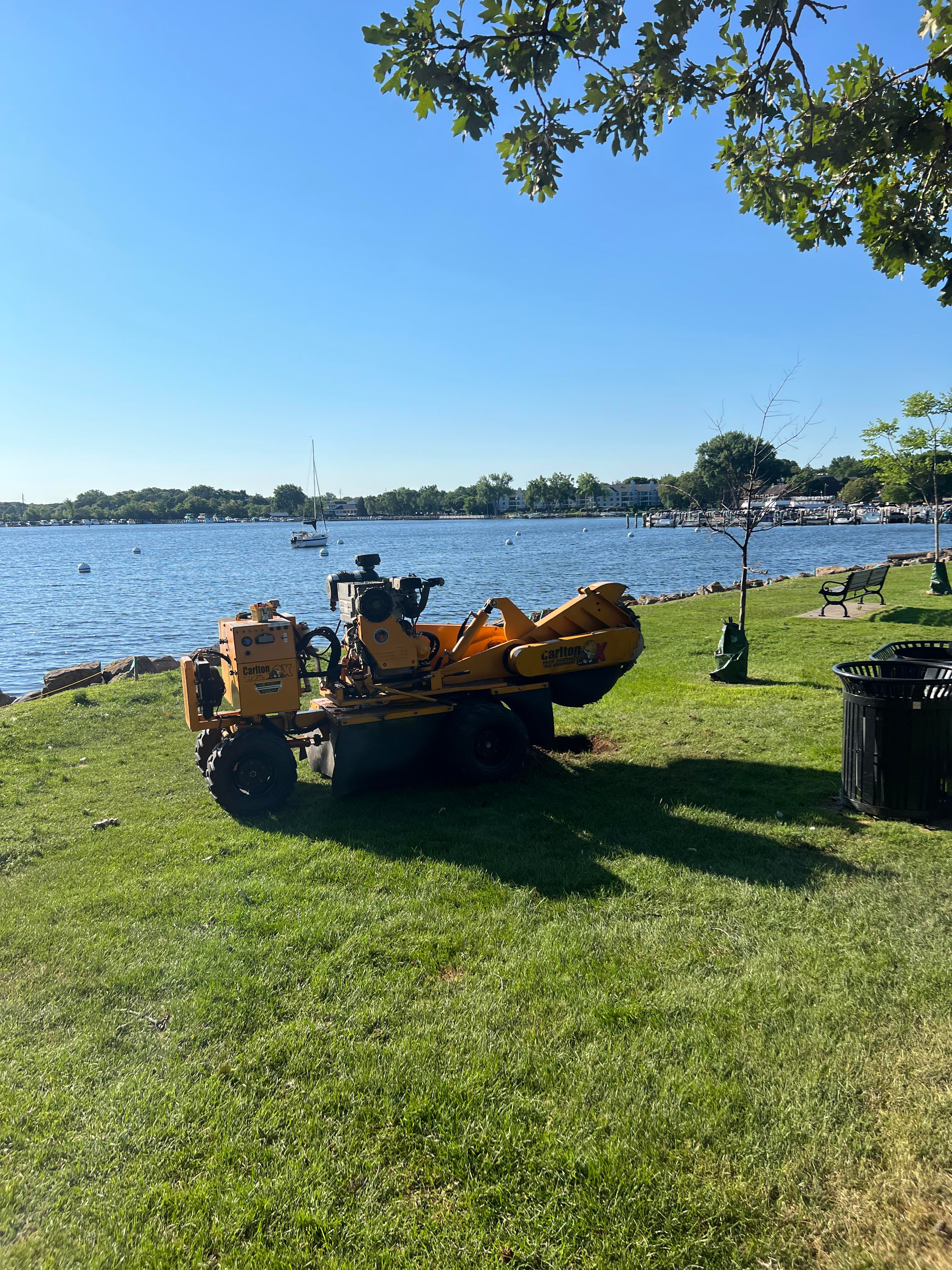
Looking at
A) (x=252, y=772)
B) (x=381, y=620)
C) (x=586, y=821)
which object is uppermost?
(x=381, y=620)

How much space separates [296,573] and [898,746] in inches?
2285

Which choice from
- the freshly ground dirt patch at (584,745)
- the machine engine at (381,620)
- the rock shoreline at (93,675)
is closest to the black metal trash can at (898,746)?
the freshly ground dirt patch at (584,745)

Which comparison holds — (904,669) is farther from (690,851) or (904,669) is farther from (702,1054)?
(702,1054)

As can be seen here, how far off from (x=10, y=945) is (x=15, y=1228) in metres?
2.45

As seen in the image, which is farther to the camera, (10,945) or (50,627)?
(50,627)

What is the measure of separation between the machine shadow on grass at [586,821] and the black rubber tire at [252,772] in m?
0.23

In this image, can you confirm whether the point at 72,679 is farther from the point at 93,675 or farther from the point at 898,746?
the point at 898,746

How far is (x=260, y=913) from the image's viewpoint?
5.22 meters

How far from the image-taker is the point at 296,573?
61.1m

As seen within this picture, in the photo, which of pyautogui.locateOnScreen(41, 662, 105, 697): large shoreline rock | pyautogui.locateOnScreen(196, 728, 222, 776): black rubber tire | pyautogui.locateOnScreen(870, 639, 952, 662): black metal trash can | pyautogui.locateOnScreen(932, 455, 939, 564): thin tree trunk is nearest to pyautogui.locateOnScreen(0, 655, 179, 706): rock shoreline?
pyautogui.locateOnScreen(41, 662, 105, 697): large shoreline rock

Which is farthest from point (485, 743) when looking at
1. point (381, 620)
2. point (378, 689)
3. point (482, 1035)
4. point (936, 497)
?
point (936, 497)

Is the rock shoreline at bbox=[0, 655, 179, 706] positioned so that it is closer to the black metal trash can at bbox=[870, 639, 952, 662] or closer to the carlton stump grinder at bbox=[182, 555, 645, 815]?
the carlton stump grinder at bbox=[182, 555, 645, 815]

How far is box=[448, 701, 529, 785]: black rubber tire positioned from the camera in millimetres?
7551

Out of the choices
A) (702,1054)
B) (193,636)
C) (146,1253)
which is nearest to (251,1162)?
(146,1253)
